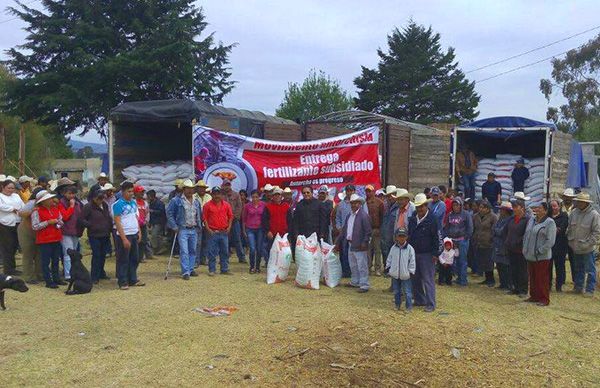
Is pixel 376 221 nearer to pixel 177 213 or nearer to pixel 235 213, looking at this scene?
pixel 235 213

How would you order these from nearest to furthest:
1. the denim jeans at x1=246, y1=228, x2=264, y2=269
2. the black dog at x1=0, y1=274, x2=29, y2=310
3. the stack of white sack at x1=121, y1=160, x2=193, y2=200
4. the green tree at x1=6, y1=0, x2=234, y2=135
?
1. the black dog at x1=0, y1=274, x2=29, y2=310
2. the denim jeans at x1=246, y1=228, x2=264, y2=269
3. the stack of white sack at x1=121, y1=160, x2=193, y2=200
4. the green tree at x1=6, y1=0, x2=234, y2=135

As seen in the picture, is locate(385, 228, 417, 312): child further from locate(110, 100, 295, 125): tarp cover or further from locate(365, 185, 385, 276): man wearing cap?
locate(110, 100, 295, 125): tarp cover

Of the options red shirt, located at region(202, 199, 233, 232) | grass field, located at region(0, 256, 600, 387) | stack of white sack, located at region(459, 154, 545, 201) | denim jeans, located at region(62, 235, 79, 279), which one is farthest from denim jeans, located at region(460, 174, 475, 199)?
denim jeans, located at region(62, 235, 79, 279)

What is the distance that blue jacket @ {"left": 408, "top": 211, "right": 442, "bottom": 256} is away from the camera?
311 inches

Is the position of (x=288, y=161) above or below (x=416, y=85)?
below

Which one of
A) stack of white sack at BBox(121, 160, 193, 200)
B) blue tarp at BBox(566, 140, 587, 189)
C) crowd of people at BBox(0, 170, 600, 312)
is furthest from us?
blue tarp at BBox(566, 140, 587, 189)

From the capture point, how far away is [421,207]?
8.03 meters

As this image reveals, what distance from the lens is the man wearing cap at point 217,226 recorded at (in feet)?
33.3

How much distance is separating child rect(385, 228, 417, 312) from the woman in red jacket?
5234 mm

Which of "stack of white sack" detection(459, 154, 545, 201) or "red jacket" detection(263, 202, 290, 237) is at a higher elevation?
"stack of white sack" detection(459, 154, 545, 201)

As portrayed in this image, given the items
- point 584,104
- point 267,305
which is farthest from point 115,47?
point 584,104

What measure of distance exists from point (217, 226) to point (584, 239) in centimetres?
612

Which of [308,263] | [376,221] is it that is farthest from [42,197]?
[376,221]

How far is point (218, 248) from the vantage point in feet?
34.1
